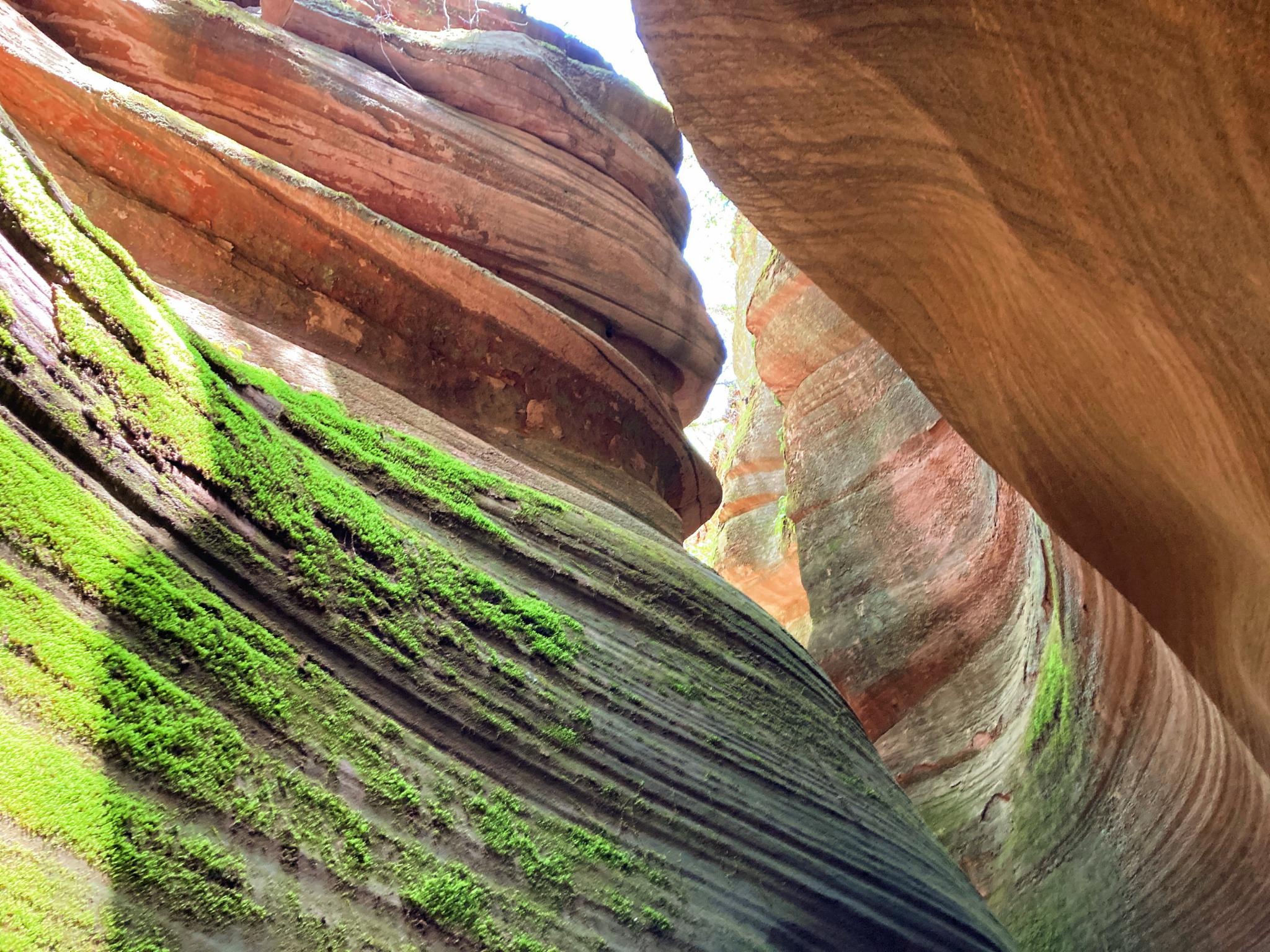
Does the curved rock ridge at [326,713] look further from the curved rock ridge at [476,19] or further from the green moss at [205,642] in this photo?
the curved rock ridge at [476,19]

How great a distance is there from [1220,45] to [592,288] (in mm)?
4605

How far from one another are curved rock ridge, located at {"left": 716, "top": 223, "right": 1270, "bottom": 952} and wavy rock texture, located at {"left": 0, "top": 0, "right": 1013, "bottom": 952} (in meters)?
1.02

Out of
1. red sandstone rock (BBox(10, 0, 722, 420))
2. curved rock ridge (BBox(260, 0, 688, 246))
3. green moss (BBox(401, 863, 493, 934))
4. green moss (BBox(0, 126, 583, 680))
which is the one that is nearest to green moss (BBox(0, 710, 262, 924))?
green moss (BBox(401, 863, 493, 934))

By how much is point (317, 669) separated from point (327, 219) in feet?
10.1

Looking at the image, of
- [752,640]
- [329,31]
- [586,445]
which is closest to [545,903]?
[752,640]

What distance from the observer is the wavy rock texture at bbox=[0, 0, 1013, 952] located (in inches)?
61.7

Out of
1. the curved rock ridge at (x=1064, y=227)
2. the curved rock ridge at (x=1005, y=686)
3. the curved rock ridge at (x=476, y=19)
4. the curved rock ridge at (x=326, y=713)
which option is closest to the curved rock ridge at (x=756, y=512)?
the curved rock ridge at (x=1005, y=686)

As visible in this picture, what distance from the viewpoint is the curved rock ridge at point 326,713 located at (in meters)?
1.54

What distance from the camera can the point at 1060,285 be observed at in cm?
226

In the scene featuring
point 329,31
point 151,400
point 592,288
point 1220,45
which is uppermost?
point 329,31

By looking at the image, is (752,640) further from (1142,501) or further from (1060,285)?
(1060,285)

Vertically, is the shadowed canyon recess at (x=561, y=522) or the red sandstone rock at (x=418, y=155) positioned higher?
the red sandstone rock at (x=418, y=155)

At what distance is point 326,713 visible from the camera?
6.66 ft

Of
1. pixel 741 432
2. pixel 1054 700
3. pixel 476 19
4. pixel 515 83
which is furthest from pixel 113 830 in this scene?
pixel 741 432
